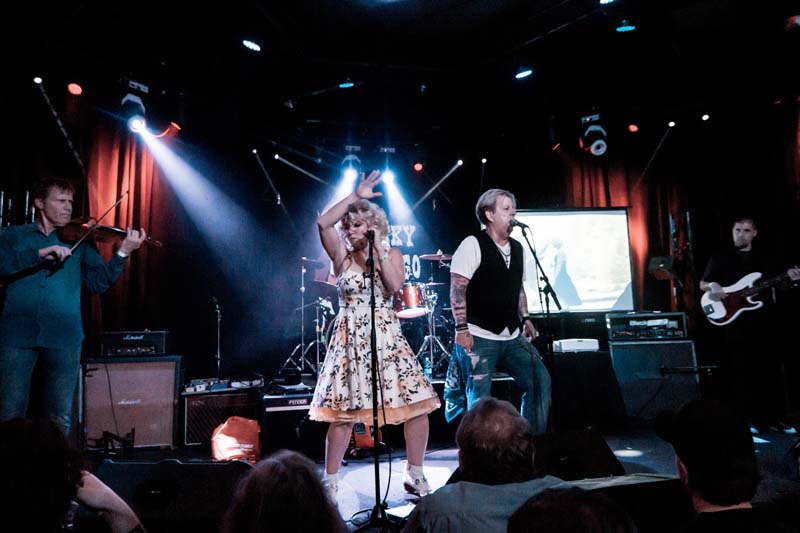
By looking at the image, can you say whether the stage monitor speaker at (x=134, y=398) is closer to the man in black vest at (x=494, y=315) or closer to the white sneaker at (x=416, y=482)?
the white sneaker at (x=416, y=482)

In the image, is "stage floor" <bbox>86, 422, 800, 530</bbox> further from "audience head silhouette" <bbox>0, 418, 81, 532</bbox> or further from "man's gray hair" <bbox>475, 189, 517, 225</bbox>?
"audience head silhouette" <bbox>0, 418, 81, 532</bbox>

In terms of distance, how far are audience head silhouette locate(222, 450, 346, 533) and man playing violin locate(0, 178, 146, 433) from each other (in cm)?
308

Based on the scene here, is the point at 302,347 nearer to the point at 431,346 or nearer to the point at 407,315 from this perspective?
the point at 407,315

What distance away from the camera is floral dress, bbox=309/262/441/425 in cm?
341

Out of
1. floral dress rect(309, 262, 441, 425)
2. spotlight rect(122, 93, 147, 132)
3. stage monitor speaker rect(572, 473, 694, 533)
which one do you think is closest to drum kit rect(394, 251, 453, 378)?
floral dress rect(309, 262, 441, 425)

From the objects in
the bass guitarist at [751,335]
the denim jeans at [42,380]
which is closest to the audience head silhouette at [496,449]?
the denim jeans at [42,380]

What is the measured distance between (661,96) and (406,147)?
353 centimetres

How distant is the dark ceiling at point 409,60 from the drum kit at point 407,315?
2090 millimetres

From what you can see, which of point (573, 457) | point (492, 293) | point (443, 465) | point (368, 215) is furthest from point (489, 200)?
point (443, 465)

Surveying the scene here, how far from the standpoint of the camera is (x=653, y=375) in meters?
6.29

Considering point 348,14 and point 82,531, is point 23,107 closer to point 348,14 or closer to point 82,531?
point 348,14

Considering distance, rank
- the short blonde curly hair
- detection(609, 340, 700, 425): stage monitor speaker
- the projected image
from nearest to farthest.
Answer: the short blonde curly hair < detection(609, 340, 700, 425): stage monitor speaker < the projected image

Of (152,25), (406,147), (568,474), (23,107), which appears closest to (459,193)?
(406,147)

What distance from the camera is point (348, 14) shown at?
242 inches
